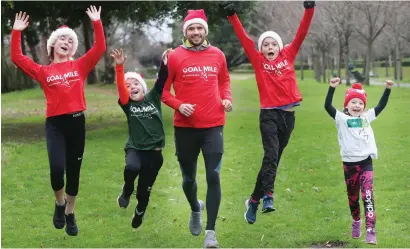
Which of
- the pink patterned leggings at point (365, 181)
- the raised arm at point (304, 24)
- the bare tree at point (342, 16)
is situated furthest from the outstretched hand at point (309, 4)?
the bare tree at point (342, 16)

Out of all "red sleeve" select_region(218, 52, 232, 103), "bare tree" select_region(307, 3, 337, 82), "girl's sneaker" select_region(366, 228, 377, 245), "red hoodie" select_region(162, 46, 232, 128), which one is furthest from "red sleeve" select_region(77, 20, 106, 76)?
"bare tree" select_region(307, 3, 337, 82)

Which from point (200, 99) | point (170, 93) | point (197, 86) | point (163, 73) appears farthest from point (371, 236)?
point (163, 73)

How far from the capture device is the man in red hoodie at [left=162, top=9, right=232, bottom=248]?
740 cm

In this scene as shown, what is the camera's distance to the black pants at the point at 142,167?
8.03 m

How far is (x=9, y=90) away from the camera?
1441 inches

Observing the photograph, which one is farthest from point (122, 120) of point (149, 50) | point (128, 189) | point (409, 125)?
point (149, 50)

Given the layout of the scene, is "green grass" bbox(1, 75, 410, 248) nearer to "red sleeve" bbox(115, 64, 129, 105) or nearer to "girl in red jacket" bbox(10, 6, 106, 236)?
"girl in red jacket" bbox(10, 6, 106, 236)

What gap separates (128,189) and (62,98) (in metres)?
1.52

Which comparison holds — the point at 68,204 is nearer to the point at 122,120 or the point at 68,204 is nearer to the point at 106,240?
the point at 106,240

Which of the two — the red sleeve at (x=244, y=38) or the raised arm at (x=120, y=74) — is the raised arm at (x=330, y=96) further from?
the raised arm at (x=120, y=74)

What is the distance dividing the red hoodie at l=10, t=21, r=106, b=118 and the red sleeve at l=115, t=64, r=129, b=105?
246mm

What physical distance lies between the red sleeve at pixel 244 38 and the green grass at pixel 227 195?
2.68m

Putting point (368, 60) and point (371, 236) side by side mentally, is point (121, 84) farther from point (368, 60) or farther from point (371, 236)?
point (368, 60)

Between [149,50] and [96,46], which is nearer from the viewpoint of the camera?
[96,46]
